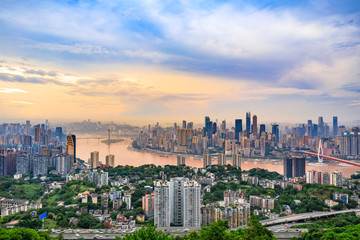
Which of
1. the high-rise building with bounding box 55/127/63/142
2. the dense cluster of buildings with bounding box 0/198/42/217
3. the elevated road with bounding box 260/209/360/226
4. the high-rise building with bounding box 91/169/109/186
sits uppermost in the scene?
the high-rise building with bounding box 55/127/63/142

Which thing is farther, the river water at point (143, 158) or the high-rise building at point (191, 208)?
the river water at point (143, 158)

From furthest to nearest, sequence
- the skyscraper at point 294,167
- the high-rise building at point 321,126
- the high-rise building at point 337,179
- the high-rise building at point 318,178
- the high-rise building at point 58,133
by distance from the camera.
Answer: the high-rise building at point 321,126
the high-rise building at point 58,133
the skyscraper at point 294,167
the high-rise building at point 318,178
the high-rise building at point 337,179

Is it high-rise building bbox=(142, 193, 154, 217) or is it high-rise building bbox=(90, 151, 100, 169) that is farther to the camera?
high-rise building bbox=(90, 151, 100, 169)

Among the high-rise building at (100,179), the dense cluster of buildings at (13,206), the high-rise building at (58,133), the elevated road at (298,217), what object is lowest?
the elevated road at (298,217)

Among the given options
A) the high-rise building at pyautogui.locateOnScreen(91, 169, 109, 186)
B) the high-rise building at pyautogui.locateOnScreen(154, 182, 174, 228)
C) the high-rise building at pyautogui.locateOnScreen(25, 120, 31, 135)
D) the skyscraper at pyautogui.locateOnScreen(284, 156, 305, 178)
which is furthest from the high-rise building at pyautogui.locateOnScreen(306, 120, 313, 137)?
the high-rise building at pyautogui.locateOnScreen(25, 120, 31, 135)

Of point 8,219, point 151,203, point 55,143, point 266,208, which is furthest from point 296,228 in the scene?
point 55,143

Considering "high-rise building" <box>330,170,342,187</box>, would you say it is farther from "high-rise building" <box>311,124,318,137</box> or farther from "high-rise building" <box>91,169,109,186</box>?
"high-rise building" <box>311,124,318,137</box>

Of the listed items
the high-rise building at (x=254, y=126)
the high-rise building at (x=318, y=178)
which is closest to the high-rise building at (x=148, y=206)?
the high-rise building at (x=318, y=178)

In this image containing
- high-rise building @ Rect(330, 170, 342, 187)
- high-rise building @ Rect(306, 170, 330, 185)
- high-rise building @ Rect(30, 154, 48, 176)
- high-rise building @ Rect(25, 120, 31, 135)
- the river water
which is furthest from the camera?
high-rise building @ Rect(25, 120, 31, 135)

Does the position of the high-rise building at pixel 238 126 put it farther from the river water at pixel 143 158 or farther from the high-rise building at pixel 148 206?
the high-rise building at pixel 148 206
